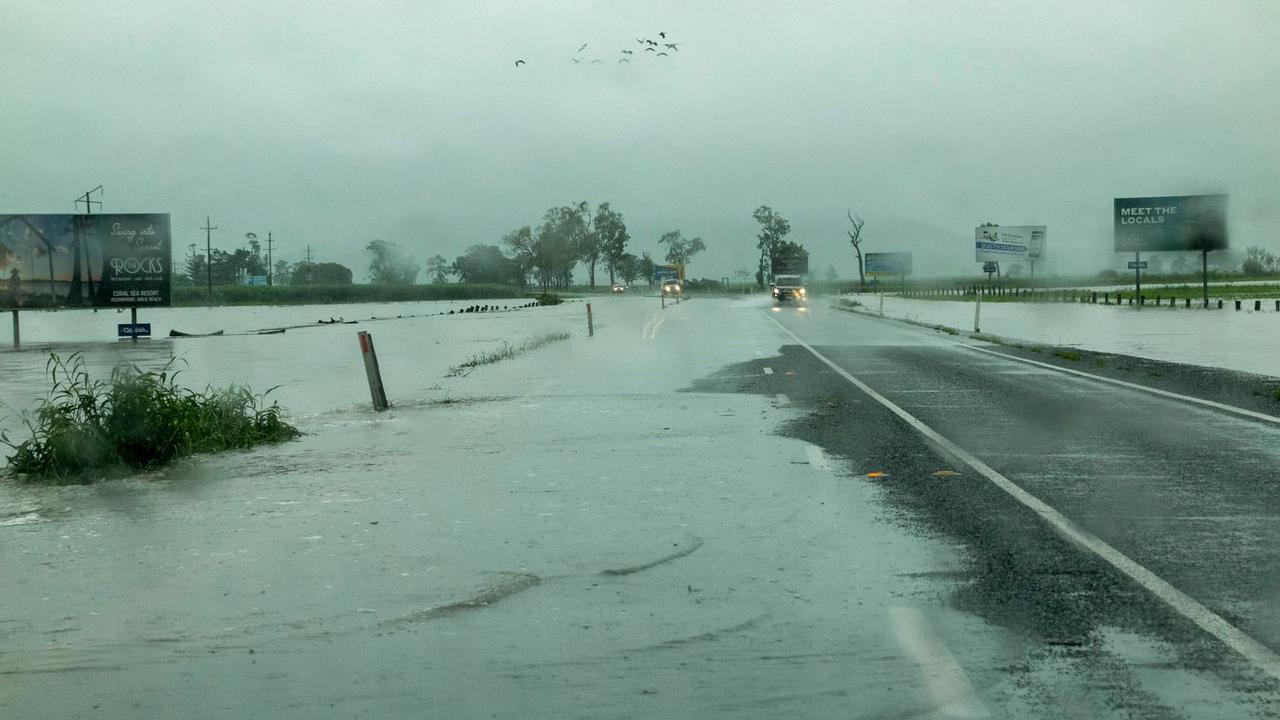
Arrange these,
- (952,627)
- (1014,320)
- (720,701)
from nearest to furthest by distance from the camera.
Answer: (720,701) < (952,627) < (1014,320)

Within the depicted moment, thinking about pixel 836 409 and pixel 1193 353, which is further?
pixel 1193 353

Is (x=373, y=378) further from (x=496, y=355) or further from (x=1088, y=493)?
(x=496, y=355)

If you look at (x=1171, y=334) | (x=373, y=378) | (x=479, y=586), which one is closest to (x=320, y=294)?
(x=1171, y=334)

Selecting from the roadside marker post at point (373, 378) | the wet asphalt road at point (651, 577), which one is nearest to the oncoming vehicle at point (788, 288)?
the roadside marker post at point (373, 378)

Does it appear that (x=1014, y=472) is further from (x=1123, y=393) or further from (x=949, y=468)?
(x=1123, y=393)

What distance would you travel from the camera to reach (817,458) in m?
12.4

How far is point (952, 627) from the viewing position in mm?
6125

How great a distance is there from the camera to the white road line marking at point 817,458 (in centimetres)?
1180

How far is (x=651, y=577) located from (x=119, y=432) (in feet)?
24.4

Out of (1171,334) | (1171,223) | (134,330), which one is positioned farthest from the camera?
(1171,223)

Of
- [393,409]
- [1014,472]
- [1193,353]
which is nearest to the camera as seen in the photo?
[1014,472]

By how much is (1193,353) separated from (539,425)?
68.2 feet

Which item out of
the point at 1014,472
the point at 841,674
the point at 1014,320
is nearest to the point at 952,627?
the point at 841,674

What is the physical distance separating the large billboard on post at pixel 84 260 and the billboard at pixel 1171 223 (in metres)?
60.4
